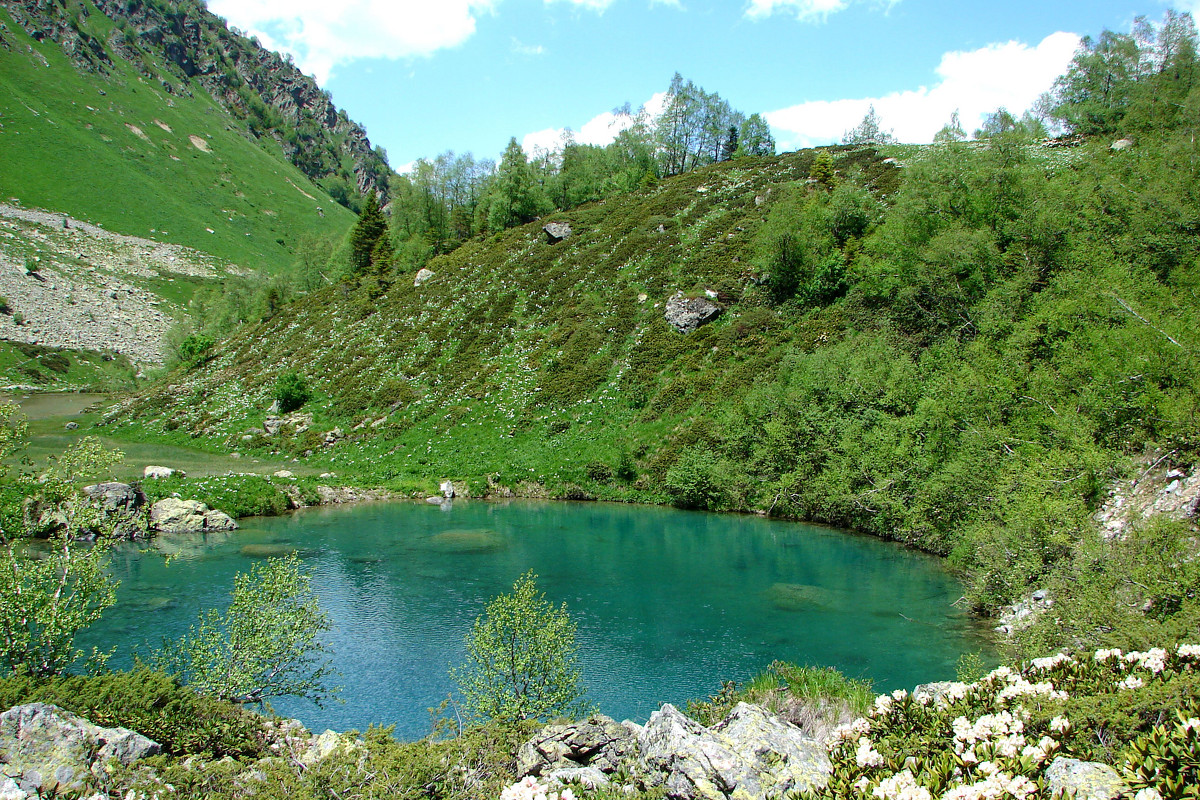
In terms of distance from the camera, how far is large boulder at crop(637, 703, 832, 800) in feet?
38.3

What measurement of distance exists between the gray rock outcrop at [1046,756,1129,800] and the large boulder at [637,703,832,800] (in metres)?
4.08

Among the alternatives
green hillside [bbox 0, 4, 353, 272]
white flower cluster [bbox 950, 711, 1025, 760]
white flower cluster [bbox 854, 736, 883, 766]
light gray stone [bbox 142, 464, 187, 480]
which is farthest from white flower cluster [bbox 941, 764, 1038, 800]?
green hillside [bbox 0, 4, 353, 272]

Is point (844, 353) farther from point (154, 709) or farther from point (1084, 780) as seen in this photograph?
point (154, 709)

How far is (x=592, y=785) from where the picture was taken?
39.4ft

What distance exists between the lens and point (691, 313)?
2552 inches

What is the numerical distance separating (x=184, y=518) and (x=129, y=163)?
165m

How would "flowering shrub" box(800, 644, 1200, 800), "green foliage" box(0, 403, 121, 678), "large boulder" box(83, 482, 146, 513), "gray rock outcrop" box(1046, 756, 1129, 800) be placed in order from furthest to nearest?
"large boulder" box(83, 482, 146, 513), "green foliage" box(0, 403, 121, 678), "flowering shrub" box(800, 644, 1200, 800), "gray rock outcrop" box(1046, 756, 1129, 800)

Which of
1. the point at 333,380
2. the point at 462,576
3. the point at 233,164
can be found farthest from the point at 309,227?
the point at 462,576

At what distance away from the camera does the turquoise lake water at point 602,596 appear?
23.1 metres

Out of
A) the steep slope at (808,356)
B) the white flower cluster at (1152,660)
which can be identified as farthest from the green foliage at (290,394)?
the white flower cluster at (1152,660)

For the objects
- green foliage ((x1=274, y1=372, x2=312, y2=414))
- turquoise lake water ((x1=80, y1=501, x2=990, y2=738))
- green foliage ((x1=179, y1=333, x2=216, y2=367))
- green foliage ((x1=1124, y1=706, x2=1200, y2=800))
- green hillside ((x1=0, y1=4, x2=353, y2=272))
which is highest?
green hillside ((x1=0, y1=4, x2=353, y2=272))

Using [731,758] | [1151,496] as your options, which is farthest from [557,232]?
[731,758]

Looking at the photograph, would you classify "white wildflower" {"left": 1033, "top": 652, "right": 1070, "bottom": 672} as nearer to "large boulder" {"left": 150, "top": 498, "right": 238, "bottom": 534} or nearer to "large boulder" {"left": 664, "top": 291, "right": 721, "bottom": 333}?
"large boulder" {"left": 150, "top": 498, "right": 238, "bottom": 534}

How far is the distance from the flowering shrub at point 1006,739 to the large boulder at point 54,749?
44.8 ft
